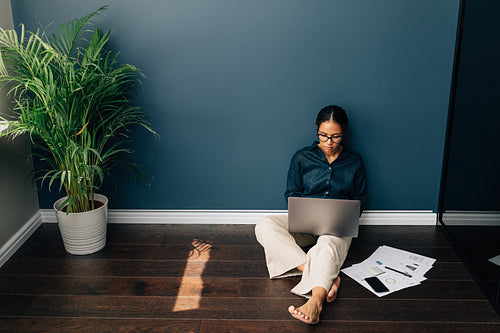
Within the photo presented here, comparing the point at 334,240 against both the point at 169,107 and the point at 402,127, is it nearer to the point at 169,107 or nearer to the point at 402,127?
the point at 402,127

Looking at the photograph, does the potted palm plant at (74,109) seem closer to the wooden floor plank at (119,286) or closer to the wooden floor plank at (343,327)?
the wooden floor plank at (119,286)

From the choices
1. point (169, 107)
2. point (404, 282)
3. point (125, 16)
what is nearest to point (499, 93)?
point (404, 282)

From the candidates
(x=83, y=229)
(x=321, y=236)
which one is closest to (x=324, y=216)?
(x=321, y=236)

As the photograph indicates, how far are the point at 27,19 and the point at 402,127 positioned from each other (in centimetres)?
234

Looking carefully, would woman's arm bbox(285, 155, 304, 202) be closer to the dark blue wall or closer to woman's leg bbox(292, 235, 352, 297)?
the dark blue wall

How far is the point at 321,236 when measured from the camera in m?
2.40

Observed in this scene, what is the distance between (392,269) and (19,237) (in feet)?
7.13

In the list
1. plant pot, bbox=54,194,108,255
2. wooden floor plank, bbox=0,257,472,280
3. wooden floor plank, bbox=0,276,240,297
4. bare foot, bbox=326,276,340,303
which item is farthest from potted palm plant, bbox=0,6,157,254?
bare foot, bbox=326,276,340,303

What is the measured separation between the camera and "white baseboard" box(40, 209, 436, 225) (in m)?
2.91

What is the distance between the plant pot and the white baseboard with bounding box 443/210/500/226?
6.83 feet

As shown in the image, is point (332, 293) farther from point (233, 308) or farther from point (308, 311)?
point (233, 308)

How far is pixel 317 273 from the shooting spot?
2.17 meters

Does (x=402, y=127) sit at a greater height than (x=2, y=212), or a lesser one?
greater

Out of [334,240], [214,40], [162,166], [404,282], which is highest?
[214,40]
